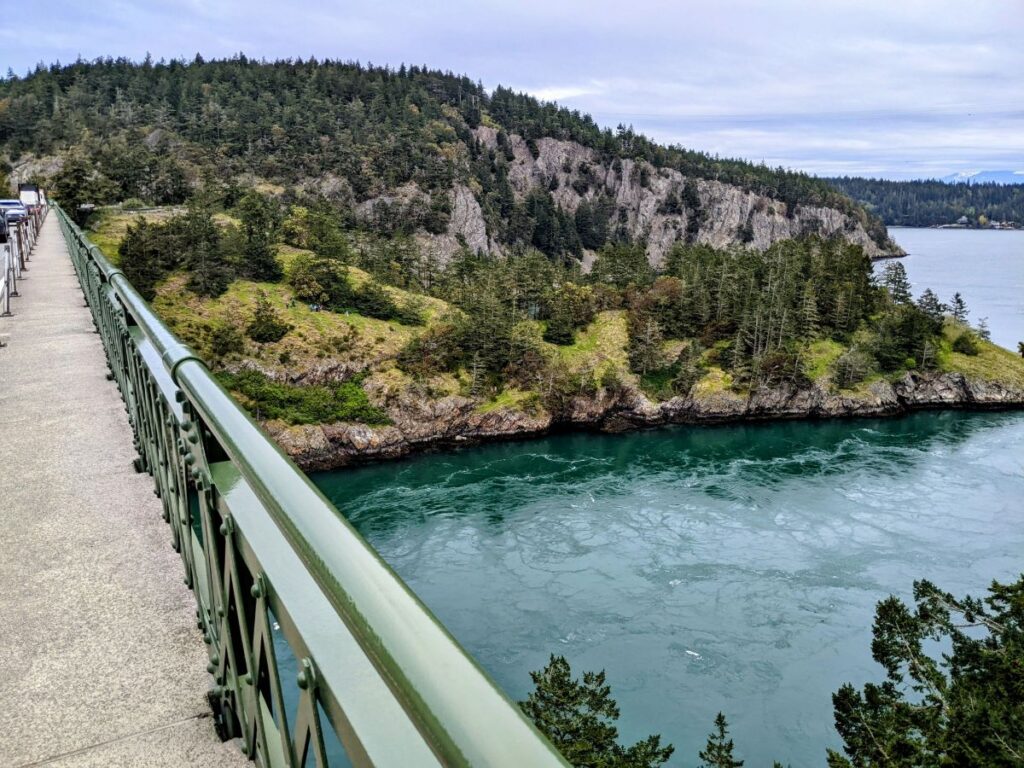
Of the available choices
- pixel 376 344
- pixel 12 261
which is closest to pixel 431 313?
pixel 376 344

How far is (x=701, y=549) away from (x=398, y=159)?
96.0m

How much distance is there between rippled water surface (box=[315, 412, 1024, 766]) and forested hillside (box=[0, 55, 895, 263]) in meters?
41.6

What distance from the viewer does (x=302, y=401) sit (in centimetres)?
4975

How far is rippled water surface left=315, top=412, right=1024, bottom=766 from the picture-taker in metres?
24.5

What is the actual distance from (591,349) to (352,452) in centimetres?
2310

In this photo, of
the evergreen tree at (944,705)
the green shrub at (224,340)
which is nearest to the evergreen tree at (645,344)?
the green shrub at (224,340)

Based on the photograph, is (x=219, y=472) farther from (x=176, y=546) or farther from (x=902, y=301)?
(x=902, y=301)

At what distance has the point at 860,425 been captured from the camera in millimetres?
57844

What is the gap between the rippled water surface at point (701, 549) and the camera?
2453 centimetres

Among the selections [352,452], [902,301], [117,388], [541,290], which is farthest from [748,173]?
[117,388]

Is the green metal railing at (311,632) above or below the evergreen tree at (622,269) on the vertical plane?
above

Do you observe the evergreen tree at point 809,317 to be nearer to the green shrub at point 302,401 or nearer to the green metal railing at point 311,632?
the green shrub at point 302,401

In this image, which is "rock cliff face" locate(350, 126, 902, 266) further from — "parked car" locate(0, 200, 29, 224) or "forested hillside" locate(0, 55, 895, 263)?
"parked car" locate(0, 200, 29, 224)

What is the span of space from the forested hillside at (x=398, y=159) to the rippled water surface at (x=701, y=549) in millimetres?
41622
